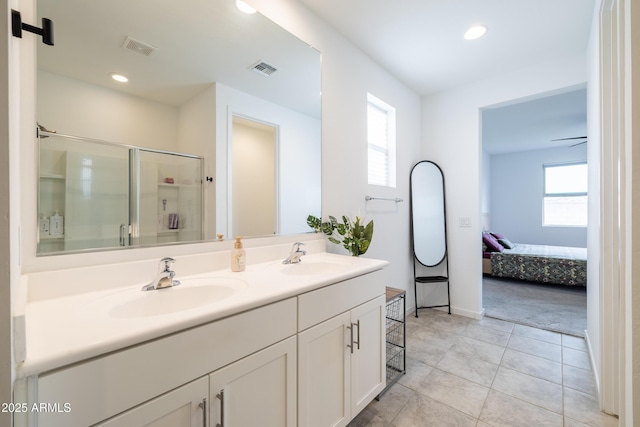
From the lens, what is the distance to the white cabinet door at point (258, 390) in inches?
33.6

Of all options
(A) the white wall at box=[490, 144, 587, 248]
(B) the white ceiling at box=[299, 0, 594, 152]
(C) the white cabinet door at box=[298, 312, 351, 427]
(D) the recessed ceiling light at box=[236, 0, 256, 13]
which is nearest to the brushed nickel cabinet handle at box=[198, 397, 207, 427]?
(C) the white cabinet door at box=[298, 312, 351, 427]

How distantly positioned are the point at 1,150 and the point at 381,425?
1844mm

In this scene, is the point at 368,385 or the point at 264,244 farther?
the point at 264,244

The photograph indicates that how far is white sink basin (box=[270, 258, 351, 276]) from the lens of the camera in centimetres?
154

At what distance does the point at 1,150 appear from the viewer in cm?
44

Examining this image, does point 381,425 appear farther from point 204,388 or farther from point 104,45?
point 104,45

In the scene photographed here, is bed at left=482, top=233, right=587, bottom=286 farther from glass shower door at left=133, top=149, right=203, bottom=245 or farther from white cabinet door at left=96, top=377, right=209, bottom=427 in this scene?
white cabinet door at left=96, top=377, right=209, bottom=427

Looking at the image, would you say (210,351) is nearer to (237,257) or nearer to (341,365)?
(237,257)

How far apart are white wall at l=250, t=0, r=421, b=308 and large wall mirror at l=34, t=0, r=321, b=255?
118 millimetres

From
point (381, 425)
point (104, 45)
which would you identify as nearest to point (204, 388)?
point (381, 425)

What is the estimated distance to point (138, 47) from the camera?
1.20 metres

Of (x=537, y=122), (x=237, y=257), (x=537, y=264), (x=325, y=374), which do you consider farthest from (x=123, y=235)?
(x=537, y=122)

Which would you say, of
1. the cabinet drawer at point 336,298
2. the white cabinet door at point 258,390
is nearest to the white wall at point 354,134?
the cabinet drawer at point 336,298

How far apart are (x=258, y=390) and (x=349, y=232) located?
1.17m
